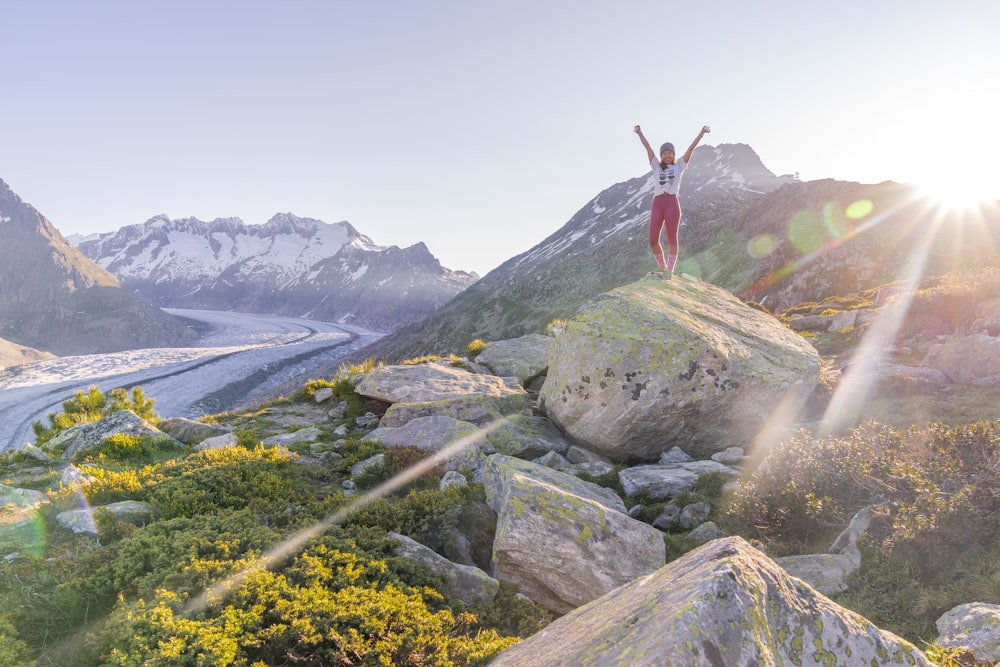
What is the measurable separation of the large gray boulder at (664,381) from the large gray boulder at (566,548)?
359 centimetres

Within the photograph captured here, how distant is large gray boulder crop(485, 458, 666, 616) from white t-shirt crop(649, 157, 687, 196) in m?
9.21

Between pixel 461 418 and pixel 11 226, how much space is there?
28024cm

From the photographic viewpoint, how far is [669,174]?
41.1 ft

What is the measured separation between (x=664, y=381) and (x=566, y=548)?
4.84m

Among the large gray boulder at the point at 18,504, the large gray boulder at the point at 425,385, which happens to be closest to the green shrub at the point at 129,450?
the large gray boulder at the point at 18,504

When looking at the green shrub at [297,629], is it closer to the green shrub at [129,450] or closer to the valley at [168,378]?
the green shrub at [129,450]

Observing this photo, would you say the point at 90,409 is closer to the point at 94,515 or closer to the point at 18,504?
the point at 18,504

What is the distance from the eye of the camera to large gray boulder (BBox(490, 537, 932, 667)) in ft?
9.43

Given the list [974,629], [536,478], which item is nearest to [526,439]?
[536,478]

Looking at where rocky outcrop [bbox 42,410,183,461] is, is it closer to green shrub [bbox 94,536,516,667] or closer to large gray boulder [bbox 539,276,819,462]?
green shrub [bbox 94,536,516,667]

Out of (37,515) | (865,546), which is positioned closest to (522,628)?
(865,546)

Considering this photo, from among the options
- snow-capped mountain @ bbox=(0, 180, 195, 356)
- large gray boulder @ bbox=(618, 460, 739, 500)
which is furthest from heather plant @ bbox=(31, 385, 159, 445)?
snow-capped mountain @ bbox=(0, 180, 195, 356)

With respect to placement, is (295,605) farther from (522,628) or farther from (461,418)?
(461,418)

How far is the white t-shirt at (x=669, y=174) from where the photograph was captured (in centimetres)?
1251
